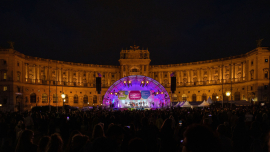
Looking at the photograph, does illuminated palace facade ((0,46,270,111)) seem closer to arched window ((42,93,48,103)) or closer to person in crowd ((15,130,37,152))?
arched window ((42,93,48,103))

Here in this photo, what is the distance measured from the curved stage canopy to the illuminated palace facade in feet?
23.6

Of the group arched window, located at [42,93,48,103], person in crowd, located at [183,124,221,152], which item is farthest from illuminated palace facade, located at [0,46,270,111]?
person in crowd, located at [183,124,221,152]

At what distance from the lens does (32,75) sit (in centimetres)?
6919

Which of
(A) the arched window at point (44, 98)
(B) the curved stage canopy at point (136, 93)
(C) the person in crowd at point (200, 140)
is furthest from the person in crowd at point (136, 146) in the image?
(A) the arched window at point (44, 98)

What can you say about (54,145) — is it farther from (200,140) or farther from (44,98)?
(44,98)

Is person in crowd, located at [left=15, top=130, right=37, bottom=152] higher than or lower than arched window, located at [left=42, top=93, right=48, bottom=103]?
higher

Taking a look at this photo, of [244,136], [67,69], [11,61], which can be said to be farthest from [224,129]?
[67,69]

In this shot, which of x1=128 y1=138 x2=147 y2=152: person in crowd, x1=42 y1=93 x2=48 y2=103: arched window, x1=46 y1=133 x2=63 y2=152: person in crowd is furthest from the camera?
x1=42 y1=93 x2=48 y2=103: arched window

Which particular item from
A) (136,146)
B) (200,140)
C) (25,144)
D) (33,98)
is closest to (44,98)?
(33,98)

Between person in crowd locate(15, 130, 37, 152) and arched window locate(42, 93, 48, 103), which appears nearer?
person in crowd locate(15, 130, 37, 152)

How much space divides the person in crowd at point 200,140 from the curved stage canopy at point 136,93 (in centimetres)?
4688

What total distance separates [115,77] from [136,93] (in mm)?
34624

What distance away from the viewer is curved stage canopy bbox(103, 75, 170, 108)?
165ft

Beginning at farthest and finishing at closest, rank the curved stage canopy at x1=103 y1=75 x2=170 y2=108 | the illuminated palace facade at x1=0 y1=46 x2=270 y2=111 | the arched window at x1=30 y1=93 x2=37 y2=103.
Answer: the arched window at x1=30 y1=93 x2=37 y2=103
the illuminated palace facade at x1=0 y1=46 x2=270 y2=111
the curved stage canopy at x1=103 y1=75 x2=170 y2=108
